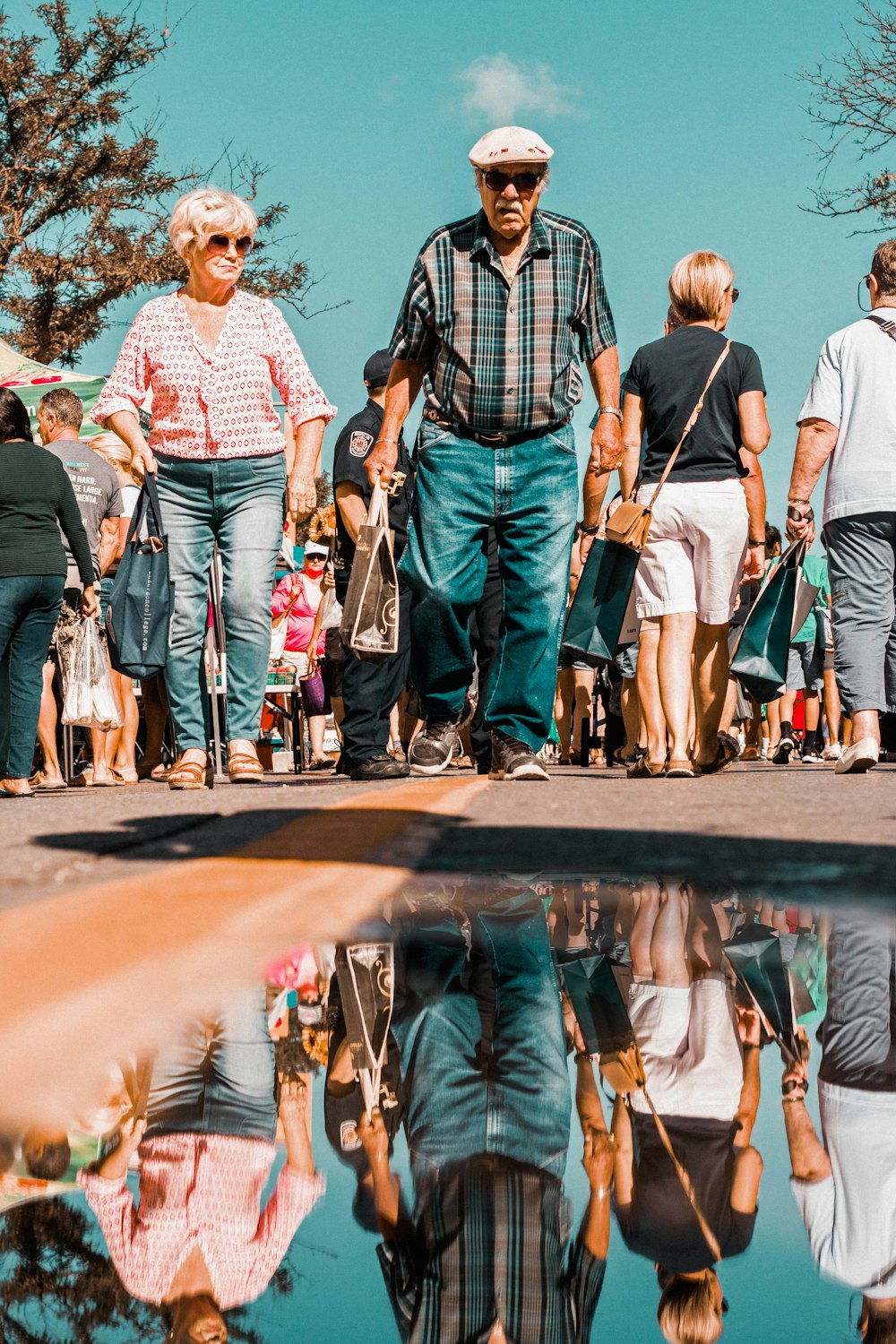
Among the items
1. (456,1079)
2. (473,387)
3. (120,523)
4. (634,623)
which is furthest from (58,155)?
(456,1079)

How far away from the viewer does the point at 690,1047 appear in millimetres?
1556

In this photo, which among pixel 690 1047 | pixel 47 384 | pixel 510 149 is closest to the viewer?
pixel 690 1047

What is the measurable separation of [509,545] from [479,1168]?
17.5ft

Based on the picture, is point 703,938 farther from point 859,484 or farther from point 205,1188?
point 859,484

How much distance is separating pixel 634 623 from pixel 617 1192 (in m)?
7.82

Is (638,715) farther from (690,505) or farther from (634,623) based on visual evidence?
(690,505)

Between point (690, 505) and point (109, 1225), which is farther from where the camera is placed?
point (690, 505)

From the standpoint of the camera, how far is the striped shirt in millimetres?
925

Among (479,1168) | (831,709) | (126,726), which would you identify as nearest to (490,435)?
(126,726)

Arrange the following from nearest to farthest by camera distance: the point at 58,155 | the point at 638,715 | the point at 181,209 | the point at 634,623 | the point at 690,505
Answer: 1. the point at 181,209
2. the point at 690,505
3. the point at 634,623
4. the point at 638,715
5. the point at 58,155

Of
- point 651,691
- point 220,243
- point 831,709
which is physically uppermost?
point 220,243

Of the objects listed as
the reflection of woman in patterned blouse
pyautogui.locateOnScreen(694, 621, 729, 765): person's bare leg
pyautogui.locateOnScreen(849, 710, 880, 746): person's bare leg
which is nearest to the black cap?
pyautogui.locateOnScreen(694, 621, 729, 765): person's bare leg

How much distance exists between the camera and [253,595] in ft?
22.5

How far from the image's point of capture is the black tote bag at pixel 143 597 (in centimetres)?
665
